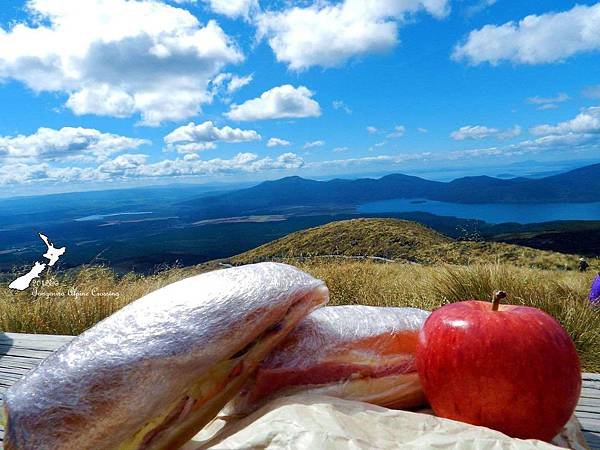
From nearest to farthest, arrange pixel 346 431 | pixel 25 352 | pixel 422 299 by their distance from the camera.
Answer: pixel 346 431, pixel 25 352, pixel 422 299

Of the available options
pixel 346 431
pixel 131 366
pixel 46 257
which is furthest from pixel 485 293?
pixel 46 257

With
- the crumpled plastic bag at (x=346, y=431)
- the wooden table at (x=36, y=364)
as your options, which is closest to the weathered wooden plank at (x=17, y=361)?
the wooden table at (x=36, y=364)

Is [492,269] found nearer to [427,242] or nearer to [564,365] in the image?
[564,365]

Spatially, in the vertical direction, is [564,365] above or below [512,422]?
above

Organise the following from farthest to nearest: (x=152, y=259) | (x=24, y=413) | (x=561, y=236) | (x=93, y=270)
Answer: (x=152, y=259)
(x=561, y=236)
(x=93, y=270)
(x=24, y=413)

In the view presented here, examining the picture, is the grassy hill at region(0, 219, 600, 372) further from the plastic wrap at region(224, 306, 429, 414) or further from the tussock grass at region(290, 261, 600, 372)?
the plastic wrap at region(224, 306, 429, 414)

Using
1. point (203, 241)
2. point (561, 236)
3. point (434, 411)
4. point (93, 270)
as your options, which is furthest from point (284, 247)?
point (203, 241)

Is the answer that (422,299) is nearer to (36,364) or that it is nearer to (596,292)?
(596,292)
